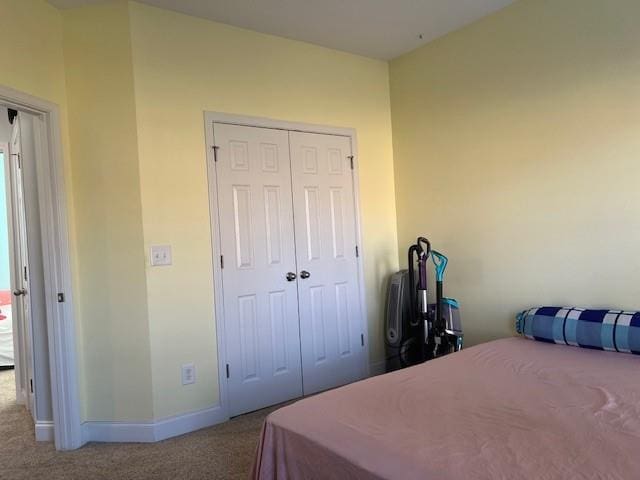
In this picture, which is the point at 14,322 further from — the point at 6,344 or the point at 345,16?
the point at 345,16

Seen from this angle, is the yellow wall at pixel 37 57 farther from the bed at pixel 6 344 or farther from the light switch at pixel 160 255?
the bed at pixel 6 344

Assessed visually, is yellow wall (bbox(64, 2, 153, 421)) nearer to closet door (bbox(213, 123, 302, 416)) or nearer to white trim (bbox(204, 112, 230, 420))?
white trim (bbox(204, 112, 230, 420))

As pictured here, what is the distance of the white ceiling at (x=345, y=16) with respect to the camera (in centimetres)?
294

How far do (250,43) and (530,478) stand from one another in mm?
3083

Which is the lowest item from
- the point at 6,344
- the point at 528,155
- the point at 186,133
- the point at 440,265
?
the point at 6,344

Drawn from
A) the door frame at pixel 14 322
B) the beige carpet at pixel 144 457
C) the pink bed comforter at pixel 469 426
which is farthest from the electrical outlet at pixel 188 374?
the door frame at pixel 14 322

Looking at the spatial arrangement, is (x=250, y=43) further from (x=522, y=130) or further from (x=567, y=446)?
(x=567, y=446)

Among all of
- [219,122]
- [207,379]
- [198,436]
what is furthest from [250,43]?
[198,436]

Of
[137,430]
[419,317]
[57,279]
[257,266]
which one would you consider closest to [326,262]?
[257,266]

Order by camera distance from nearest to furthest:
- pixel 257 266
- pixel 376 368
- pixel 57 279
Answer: pixel 57 279 → pixel 257 266 → pixel 376 368

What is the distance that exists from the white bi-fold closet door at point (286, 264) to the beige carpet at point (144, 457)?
368 mm

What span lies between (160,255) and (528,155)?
2.47 m

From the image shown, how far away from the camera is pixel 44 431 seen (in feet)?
9.61

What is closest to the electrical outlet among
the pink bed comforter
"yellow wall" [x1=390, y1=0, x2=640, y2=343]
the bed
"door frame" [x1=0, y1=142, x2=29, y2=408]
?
the pink bed comforter
